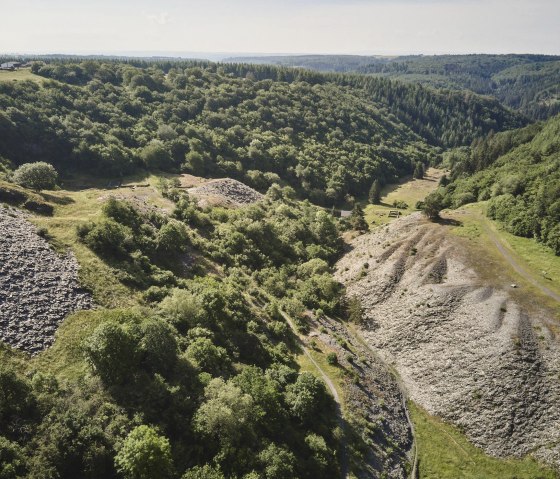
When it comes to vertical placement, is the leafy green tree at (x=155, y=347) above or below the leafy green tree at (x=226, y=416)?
above

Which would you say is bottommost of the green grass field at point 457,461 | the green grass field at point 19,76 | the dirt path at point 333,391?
the green grass field at point 457,461

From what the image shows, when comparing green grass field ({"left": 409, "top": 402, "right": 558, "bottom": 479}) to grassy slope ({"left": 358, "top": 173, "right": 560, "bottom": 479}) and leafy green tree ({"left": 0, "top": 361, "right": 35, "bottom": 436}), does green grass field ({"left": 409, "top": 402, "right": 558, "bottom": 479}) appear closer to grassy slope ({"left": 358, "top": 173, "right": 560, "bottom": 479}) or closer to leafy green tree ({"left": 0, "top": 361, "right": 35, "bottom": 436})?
grassy slope ({"left": 358, "top": 173, "right": 560, "bottom": 479})

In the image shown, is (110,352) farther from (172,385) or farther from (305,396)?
(305,396)

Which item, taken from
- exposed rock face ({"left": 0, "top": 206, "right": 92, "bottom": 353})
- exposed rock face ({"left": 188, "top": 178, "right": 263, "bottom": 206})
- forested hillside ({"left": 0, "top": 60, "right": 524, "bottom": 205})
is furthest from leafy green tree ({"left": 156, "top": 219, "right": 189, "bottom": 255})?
forested hillside ({"left": 0, "top": 60, "right": 524, "bottom": 205})

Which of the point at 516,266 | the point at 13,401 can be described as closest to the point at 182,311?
the point at 13,401

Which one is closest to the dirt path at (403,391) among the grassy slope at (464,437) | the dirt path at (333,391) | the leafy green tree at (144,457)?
the grassy slope at (464,437)

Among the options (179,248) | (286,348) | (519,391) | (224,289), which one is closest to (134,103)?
(179,248)

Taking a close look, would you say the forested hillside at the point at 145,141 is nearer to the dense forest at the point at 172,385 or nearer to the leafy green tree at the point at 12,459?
the dense forest at the point at 172,385

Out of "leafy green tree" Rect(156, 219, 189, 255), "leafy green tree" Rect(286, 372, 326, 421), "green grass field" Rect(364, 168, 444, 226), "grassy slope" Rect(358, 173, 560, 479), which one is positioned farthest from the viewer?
"green grass field" Rect(364, 168, 444, 226)
